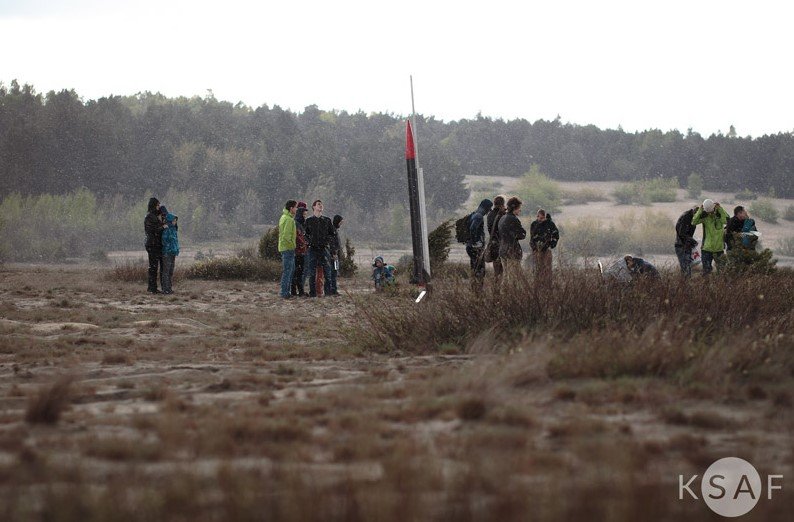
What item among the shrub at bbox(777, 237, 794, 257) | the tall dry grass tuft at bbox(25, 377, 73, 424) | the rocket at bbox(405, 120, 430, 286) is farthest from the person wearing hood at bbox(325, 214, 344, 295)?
the shrub at bbox(777, 237, 794, 257)

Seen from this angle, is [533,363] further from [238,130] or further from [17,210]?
[238,130]

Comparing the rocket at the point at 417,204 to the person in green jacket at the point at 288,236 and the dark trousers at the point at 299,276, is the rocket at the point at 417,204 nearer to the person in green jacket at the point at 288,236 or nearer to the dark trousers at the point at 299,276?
the person in green jacket at the point at 288,236

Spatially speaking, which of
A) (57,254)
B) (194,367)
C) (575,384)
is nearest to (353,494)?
(575,384)

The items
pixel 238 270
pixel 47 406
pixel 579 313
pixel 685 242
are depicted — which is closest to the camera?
pixel 47 406

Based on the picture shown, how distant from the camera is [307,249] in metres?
18.6

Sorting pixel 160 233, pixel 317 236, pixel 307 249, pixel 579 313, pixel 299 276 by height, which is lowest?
pixel 299 276

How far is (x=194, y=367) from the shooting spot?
871 centimetres

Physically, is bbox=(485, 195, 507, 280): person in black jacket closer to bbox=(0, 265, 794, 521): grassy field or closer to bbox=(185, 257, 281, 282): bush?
bbox=(0, 265, 794, 521): grassy field

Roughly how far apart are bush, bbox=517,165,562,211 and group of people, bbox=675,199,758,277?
56710mm

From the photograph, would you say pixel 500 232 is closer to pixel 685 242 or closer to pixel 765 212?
pixel 685 242

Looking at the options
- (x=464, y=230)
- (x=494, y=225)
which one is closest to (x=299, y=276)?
(x=464, y=230)

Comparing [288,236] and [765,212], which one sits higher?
[288,236]

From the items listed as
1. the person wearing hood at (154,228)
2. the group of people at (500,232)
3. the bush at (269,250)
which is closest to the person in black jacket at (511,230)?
the group of people at (500,232)

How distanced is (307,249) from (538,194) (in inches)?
2306
